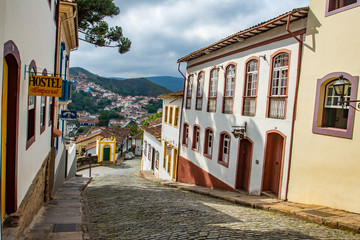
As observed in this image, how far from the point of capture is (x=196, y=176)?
16844 mm

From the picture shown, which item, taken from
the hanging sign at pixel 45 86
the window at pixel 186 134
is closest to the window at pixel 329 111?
the hanging sign at pixel 45 86

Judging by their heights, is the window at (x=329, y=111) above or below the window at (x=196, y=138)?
above

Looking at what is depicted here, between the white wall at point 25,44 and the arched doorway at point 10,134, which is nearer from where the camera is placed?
the white wall at point 25,44

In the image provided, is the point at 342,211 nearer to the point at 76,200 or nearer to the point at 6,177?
the point at 6,177

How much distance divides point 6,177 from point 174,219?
401cm

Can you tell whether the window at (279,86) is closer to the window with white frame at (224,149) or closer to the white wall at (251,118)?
the white wall at (251,118)

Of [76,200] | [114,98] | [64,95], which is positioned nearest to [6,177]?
[76,200]

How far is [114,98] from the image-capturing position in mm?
166625

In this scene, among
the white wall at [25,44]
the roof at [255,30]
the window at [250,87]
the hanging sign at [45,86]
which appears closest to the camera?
the white wall at [25,44]

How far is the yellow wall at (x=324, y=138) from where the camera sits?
7797 mm

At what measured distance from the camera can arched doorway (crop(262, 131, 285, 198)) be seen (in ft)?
34.8

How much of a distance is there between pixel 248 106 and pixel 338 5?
15.7 feet

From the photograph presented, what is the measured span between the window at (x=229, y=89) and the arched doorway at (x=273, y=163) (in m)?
2.84

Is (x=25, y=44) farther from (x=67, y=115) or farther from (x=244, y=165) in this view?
(x=244, y=165)
